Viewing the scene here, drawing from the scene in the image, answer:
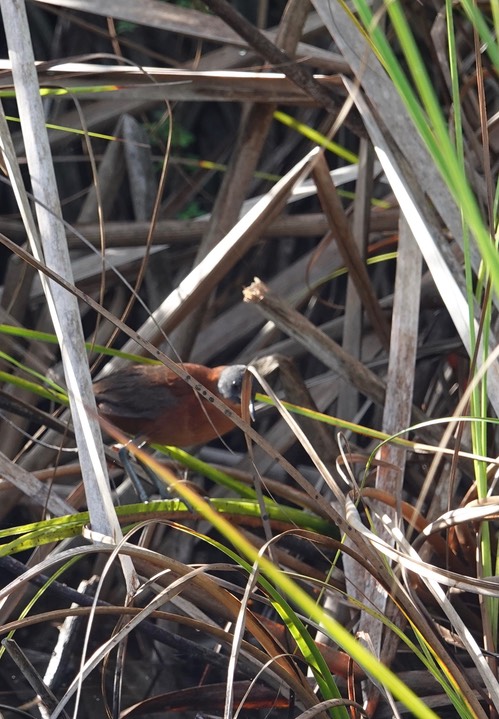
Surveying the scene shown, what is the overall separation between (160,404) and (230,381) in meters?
0.23

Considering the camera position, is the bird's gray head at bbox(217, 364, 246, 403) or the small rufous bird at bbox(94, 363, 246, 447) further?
the bird's gray head at bbox(217, 364, 246, 403)

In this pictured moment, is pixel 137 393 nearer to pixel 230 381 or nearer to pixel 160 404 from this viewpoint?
pixel 160 404

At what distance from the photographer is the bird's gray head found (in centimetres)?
257

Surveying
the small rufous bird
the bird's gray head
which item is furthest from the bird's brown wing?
the bird's gray head

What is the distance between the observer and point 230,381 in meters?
2.61

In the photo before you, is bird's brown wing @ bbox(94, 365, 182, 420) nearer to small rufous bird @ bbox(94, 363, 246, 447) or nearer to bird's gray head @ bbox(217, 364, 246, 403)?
small rufous bird @ bbox(94, 363, 246, 447)

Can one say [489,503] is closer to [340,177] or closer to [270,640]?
[270,640]

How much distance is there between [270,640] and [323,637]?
1.51 feet

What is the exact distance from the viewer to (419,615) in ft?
4.47

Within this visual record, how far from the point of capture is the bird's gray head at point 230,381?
8.43 feet

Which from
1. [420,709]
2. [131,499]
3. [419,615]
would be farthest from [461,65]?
[420,709]

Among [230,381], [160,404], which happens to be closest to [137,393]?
[160,404]

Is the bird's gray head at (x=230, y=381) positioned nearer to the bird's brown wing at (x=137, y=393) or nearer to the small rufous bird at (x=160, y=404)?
the small rufous bird at (x=160, y=404)

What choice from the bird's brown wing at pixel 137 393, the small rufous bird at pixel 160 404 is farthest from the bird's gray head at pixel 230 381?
the bird's brown wing at pixel 137 393
